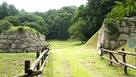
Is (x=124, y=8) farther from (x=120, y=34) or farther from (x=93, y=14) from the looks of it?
(x=93, y=14)

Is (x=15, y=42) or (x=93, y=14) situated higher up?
(x=93, y=14)

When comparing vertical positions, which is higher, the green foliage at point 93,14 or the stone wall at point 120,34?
the green foliage at point 93,14

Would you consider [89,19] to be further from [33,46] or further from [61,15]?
[61,15]

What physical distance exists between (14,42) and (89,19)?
13218 mm

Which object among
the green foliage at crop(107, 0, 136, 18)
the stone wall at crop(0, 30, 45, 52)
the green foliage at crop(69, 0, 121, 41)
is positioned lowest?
the stone wall at crop(0, 30, 45, 52)

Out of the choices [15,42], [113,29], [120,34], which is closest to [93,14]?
[15,42]

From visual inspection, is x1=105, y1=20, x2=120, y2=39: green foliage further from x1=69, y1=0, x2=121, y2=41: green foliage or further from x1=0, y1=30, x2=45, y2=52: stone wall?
x1=69, y1=0, x2=121, y2=41: green foliage

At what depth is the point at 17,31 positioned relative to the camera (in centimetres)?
2177

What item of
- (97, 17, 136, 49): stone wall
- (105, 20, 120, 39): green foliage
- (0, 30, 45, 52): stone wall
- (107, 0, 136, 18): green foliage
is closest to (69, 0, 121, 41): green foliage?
(97, 17, 136, 49): stone wall

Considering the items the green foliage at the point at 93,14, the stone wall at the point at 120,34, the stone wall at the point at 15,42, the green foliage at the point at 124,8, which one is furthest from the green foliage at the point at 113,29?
the green foliage at the point at 124,8

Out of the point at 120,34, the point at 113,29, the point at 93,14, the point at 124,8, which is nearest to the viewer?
the point at 124,8

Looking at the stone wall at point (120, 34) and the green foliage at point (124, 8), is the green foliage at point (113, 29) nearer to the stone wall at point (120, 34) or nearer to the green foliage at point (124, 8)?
the stone wall at point (120, 34)

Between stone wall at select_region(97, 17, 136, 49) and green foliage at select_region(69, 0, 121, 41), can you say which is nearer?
stone wall at select_region(97, 17, 136, 49)

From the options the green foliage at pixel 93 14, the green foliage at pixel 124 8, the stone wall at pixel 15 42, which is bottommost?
the stone wall at pixel 15 42
